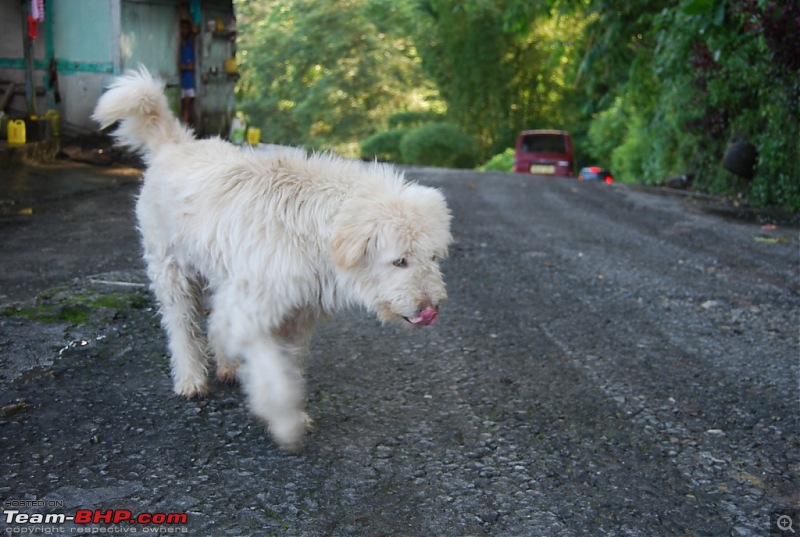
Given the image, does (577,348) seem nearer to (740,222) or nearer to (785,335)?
(785,335)

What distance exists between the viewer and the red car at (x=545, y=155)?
25.6m

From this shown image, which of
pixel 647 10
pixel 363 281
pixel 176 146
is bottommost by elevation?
pixel 363 281

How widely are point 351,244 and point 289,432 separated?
2.87ft

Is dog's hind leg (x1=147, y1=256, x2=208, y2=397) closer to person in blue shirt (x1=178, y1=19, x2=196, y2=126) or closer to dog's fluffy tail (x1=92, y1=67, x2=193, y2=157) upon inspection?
dog's fluffy tail (x1=92, y1=67, x2=193, y2=157)

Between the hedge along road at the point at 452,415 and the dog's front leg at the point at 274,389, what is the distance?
14cm

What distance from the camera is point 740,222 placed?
12812mm

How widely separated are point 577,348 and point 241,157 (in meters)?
2.65

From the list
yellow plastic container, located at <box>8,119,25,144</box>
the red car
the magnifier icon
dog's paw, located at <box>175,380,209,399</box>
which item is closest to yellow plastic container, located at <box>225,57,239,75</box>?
yellow plastic container, located at <box>8,119,25,144</box>

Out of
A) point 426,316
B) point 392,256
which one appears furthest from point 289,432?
point 392,256

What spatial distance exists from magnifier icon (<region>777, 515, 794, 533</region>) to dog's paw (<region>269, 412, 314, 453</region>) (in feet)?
6.63

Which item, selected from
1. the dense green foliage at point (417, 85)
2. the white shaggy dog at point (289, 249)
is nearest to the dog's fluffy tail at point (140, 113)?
the white shaggy dog at point (289, 249)

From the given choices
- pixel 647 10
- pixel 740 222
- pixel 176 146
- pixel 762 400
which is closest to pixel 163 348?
pixel 176 146

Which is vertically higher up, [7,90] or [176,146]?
[176,146]

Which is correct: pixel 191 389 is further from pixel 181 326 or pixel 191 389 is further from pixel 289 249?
pixel 289 249
